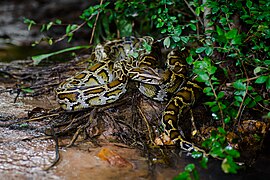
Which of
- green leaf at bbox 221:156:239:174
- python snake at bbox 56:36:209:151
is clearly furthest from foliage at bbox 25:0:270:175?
python snake at bbox 56:36:209:151

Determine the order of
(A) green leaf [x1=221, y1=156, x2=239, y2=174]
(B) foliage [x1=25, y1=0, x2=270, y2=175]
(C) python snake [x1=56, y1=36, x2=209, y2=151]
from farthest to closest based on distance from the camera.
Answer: (C) python snake [x1=56, y1=36, x2=209, y2=151]
(B) foliage [x1=25, y1=0, x2=270, y2=175]
(A) green leaf [x1=221, y1=156, x2=239, y2=174]

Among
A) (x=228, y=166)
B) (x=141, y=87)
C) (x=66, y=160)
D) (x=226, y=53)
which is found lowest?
(x=66, y=160)

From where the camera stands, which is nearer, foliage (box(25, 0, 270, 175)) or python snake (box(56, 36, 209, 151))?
foliage (box(25, 0, 270, 175))

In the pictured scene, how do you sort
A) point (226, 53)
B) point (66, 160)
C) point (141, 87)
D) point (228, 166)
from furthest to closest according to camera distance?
point (226, 53) → point (141, 87) → point (66, 160) → point (228, 166)

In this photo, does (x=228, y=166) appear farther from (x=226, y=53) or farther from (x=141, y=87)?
(x=226, y=53)

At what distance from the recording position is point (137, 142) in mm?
5242

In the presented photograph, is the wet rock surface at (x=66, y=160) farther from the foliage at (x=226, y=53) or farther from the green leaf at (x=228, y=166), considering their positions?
the green leaf at (x=228, y=166)

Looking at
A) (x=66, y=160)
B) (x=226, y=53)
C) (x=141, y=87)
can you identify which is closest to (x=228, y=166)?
(x=66, y=160)

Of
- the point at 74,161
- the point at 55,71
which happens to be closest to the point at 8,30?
the point at 55,71

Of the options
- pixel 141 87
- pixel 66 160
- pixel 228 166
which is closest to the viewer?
pixel 228 166

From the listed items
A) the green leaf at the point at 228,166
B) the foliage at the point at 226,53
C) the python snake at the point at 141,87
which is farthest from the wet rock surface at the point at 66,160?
the green leaf at the point at 228,166

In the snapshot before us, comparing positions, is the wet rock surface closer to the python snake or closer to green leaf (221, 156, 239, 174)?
the python snake

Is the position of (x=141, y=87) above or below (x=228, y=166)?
above

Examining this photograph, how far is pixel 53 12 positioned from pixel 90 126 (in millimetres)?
8951
